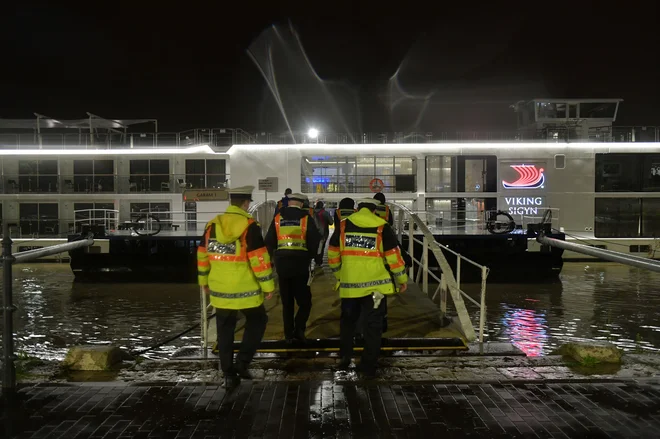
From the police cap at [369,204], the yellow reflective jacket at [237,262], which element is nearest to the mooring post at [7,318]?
the yellow reflective jacket at [237,262]

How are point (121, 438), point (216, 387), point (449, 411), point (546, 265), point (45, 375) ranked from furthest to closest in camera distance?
point (546, 265) < point (45, 375) < point (216, 387) < point (449, 411) < point (121, 438)

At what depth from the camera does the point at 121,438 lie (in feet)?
13.1

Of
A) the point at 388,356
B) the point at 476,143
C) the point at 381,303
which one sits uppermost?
the point at 476,143

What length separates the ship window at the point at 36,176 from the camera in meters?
27.7

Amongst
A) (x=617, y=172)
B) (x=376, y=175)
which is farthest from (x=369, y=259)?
(x=617, y=172)

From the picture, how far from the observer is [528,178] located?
2534 centimetres

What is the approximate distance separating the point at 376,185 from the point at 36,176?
16036mm

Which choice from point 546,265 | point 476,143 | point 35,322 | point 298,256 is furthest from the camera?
point 476,143

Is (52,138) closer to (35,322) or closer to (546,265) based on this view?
(35,322)

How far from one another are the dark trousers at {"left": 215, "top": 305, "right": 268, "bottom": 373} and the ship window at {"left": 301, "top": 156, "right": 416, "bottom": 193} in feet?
66.3

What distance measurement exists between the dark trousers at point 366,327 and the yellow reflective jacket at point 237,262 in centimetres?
94

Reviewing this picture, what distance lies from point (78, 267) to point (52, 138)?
11.0m

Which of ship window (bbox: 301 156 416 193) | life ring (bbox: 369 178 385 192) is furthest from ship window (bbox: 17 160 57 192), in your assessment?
life ring (bbox: 369 178 385 192)

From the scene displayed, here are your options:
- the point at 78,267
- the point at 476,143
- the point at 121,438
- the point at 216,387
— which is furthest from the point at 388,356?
the point at 476,143
